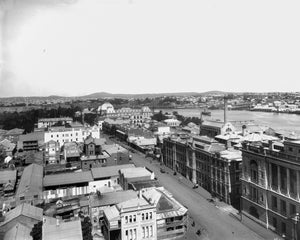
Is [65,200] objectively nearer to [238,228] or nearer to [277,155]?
[238,228]

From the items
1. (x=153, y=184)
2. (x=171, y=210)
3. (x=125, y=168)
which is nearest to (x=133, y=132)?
(x=125, y=168)

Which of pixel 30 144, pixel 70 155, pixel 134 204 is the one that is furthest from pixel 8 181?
pixel 30 144

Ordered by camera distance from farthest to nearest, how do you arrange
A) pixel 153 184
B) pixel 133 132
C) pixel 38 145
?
pixel 133 132 < pixel 38 145 < pixel 153 184

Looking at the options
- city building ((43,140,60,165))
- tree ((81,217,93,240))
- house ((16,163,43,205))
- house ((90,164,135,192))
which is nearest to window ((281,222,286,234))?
tree ((81,217,93,240))

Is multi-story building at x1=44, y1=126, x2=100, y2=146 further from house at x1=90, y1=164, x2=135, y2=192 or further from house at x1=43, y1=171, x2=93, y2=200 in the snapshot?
house at x1=43, y1=171, x2=93, y2=200

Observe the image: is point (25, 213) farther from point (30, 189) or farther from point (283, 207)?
point (283, 207)

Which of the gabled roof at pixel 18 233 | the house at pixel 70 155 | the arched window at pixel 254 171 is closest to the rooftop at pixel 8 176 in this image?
the house at pixel 70 155
